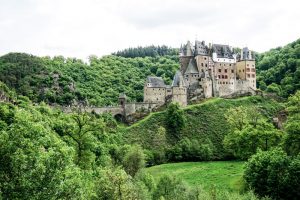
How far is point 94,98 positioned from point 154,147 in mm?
52601

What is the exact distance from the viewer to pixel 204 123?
108812 mm

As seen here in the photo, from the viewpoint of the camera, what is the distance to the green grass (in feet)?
219

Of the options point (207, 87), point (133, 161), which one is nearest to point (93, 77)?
point (207, 87)

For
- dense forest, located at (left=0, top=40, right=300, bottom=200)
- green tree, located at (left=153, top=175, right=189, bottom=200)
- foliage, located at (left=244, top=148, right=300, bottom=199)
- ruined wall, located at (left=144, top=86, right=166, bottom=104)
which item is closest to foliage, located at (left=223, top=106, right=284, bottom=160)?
dense forest, located at (left=0, top=40, right=300, bottom=200)

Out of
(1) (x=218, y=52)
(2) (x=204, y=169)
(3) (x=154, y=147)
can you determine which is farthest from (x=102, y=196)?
(1) (x=218, y=52)

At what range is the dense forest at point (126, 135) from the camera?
27078 mm

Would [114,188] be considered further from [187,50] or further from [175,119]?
[187,50]

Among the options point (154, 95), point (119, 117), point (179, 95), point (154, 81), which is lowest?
point (119, 117)

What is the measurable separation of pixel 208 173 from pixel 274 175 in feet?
75.7

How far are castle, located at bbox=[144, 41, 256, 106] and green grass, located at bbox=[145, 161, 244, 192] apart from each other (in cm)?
2692

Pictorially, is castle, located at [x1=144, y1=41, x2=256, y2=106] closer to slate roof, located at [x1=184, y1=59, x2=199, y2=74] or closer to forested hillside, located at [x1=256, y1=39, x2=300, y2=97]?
slate roof, located at [x1=184, y1=59, x2=199, y2=74]

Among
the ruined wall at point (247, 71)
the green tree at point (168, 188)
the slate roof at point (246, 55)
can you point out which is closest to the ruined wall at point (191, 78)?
the ruined wall at point (247, 71)

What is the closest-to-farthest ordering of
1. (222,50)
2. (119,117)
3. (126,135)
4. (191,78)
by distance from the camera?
(126,135)
(119,117)
(191,78)
(222,50)

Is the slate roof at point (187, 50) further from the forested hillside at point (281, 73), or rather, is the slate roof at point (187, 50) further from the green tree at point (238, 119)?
the forested hillside at point (281, 73)
